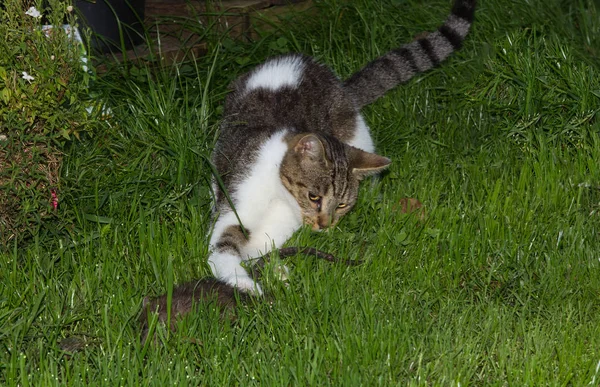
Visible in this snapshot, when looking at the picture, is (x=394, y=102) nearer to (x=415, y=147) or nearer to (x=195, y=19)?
(x=415, y=147)

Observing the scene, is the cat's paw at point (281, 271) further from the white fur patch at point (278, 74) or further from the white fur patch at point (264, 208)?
the white fur patch at point (278, 74)

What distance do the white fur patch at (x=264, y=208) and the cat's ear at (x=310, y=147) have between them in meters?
0.14

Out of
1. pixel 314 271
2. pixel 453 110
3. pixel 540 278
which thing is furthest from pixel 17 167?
pixel 453 110

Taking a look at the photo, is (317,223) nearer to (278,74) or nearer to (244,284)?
(244,284)

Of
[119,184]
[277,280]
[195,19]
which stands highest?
[195,19]

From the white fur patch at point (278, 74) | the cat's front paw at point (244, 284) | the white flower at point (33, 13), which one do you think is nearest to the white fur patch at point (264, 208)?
the cat's front paw at point (244, 284)

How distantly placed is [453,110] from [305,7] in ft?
4.67

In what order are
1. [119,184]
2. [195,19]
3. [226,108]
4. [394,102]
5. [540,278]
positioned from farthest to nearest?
1. [195,19]
2. [394,102]
3. [226,108]
4. [119,184]
5. [540,278]

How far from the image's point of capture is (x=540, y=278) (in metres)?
3.68

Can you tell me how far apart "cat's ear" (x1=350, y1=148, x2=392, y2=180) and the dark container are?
176cm

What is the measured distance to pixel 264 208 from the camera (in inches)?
164

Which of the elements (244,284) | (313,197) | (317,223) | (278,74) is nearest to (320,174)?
(313,197)

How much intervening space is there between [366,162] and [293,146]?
14.9 inches

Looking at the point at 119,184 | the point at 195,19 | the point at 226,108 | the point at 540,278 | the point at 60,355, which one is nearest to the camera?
the point at 60,355
